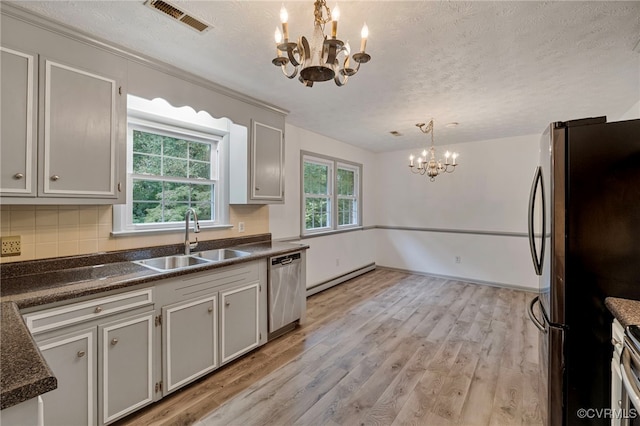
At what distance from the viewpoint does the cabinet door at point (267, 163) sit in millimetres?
3055

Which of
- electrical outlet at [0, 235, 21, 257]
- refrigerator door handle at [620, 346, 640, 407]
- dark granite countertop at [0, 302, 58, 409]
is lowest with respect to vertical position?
refrigerator door handle at [620, 346, 640, 407]

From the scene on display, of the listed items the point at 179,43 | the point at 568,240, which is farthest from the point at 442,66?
the point at 179,43

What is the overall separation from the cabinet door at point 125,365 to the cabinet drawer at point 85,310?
3.4 inches

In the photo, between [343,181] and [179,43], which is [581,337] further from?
[343,181]

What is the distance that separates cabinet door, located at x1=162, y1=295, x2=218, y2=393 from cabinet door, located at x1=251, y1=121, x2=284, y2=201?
1.24 metres

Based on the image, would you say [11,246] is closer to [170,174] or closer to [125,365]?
[125,365]

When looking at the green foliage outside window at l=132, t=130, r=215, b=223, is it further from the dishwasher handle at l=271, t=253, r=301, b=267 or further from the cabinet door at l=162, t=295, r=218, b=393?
the cabinet door at l=162, t=295, r=218, b=393

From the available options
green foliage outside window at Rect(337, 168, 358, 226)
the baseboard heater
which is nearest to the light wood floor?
the baseboard heater

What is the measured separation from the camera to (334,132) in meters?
4.45

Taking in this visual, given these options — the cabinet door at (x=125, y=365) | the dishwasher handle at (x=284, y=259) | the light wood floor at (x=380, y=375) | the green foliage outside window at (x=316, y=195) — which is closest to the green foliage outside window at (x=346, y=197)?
the green foliage outside window at (x=316, y=195)

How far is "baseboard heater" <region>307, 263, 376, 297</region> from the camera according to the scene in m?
4.41

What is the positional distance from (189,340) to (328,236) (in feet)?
9.50

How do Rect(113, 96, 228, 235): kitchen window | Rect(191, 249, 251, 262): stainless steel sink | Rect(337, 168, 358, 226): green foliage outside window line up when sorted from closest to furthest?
Rect(113, 96, 228, 235): kitchen window → Rect(191, 249, 251, 262): stainless steel sink → Rect(337, 168, 358, 226): green foliage outside window

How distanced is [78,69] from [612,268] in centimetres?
317
